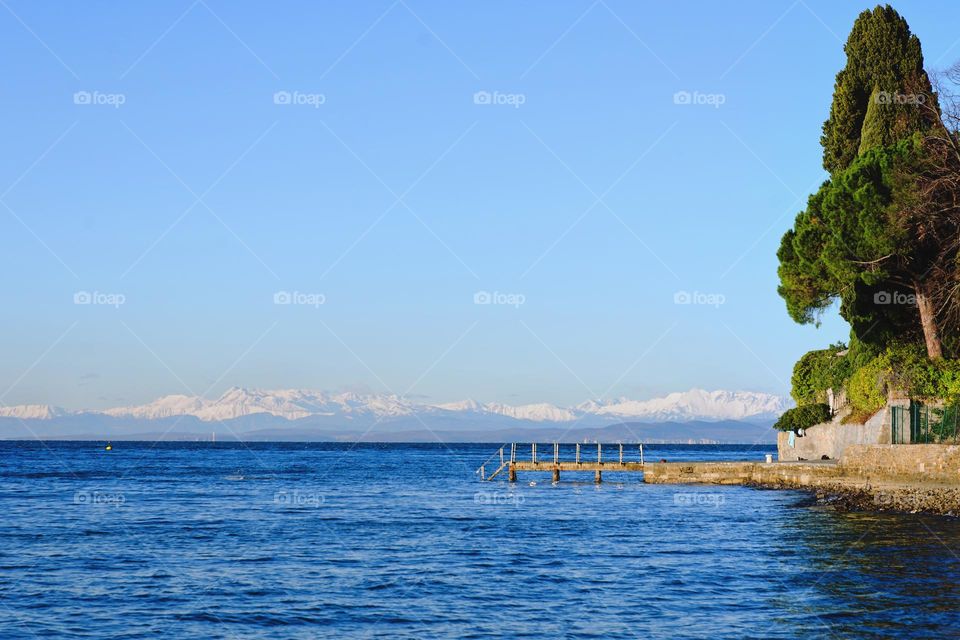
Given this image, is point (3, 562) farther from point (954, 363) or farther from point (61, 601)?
point (954, 363)

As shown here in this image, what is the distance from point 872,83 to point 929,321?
54.1 feet

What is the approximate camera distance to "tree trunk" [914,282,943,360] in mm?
45344

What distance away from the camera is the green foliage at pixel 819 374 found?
185ft

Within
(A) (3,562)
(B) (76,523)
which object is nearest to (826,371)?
(B) (76,523)

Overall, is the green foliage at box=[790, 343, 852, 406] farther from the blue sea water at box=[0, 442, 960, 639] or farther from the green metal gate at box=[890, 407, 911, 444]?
the green metal gate at box=[890, 407, 911, 444]

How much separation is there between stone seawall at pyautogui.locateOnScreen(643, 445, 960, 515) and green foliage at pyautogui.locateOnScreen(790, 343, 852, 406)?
228 inches

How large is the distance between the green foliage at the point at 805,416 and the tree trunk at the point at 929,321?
11.9 meters

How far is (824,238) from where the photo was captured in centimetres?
4722

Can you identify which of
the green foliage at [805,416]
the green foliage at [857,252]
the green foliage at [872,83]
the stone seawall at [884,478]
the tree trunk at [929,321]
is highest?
the green foliage at [872,83]

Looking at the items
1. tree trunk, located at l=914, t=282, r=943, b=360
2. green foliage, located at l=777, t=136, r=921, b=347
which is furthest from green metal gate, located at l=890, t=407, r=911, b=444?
green foliage, located at l=777, t=136, r=921, b=347

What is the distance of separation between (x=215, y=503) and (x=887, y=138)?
3771cm

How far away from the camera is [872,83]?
56094 millimetres

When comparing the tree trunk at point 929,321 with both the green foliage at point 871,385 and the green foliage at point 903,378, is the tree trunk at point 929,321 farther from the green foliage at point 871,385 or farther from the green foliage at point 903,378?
the green foliage at point 871,385

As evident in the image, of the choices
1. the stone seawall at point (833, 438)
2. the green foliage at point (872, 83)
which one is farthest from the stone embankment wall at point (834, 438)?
the green foliage at point (872, 83)
